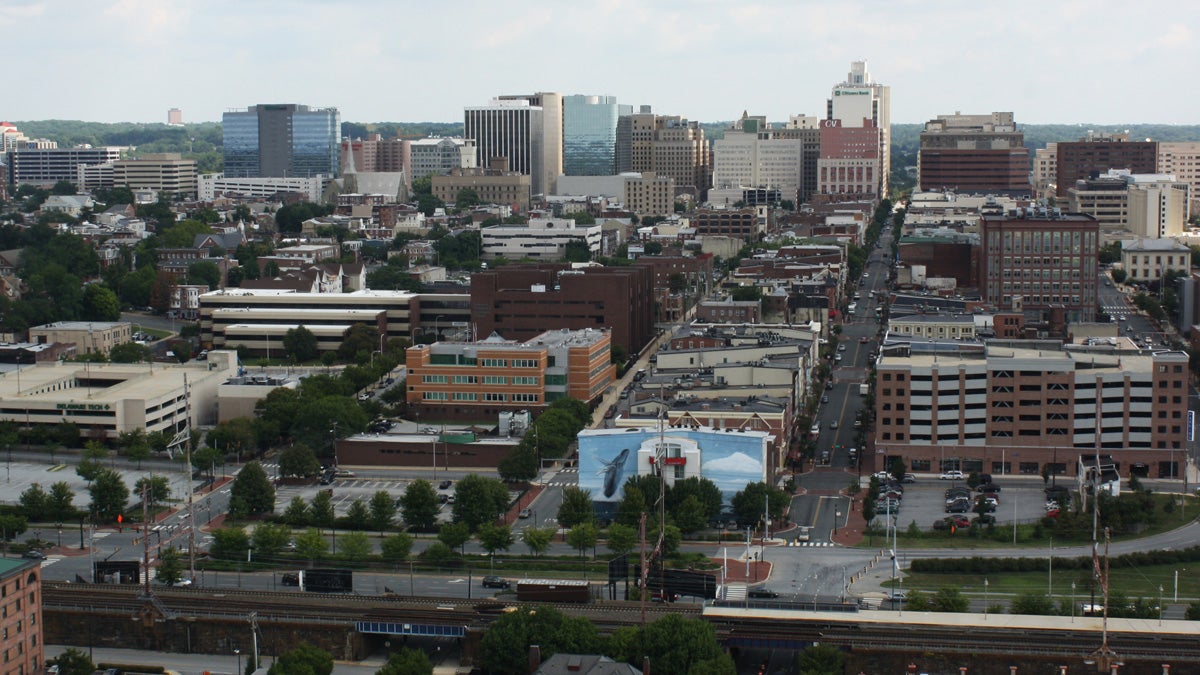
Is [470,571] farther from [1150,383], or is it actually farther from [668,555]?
[1150,383]

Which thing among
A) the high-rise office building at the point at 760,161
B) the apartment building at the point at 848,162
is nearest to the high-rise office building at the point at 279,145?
the high-rise office building at the point at 760,161

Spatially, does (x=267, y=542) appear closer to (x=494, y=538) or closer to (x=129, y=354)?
(x=494, y=538)

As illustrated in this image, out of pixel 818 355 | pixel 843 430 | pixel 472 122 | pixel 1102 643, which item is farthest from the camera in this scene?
pixel 472 122

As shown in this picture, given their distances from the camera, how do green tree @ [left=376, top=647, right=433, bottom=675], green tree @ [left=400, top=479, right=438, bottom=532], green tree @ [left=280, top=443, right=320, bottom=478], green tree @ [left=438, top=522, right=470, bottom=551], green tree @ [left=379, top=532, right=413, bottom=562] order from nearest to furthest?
green tree @ [left=376, top=647, right=433, bottom=675] < green tree @ [left=379, top=532, right=413, bottom=562] < green tree @ [left=438, top=522, right=470, bottom=551] < green tree @ [left=400, top=479, right=438, bottom=532] < green tree @ [left=280, top=443, right=320, bottom=478]

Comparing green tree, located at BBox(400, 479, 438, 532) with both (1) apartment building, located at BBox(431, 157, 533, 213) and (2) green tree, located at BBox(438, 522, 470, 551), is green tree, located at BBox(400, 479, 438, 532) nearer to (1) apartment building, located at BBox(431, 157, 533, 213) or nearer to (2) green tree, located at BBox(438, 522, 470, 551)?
(2) green tree, located at BBox(438, 522, 470, 551)

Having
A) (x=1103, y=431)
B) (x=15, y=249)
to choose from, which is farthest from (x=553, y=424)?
(x=15, y=249)

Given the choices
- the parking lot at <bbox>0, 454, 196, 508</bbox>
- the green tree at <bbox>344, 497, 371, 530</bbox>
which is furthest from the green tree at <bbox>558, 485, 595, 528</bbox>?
the parking lot at <bbox>0, 454, 196, 508</bbox>

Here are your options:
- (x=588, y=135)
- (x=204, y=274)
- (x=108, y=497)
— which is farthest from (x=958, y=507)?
(x=588, y=135)
